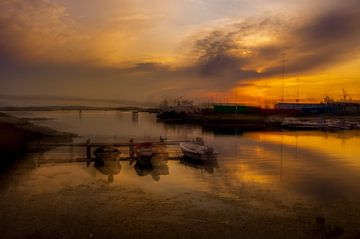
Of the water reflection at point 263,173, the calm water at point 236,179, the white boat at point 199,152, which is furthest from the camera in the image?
the white boat at point 199,152

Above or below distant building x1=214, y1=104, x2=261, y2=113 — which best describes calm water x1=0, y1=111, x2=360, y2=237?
below

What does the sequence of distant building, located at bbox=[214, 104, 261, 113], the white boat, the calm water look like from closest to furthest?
the calm water, the white boat, distant building, located at bbox=[214, 104, 261, 113]

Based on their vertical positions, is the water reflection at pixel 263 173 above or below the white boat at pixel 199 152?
below

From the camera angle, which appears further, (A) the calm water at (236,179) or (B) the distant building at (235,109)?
(B) the distant building at (235,109)

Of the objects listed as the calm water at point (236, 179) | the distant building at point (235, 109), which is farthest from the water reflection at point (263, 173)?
the distant building at point (235, 109)

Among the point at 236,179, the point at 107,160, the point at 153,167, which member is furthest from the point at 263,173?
the point at 107,160

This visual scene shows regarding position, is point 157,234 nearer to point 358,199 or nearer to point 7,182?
point 358,199

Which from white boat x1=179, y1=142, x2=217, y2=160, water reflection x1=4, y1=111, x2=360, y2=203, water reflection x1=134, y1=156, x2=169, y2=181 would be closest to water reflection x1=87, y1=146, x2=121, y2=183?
water reflection x1=4, y1=111, x2=360, y2=203

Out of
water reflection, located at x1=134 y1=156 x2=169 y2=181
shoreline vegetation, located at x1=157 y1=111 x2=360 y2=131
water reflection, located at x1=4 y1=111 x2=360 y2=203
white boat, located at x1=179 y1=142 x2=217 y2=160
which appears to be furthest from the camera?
shoreline vegetation, located at x1=157 y1=111 x2=360 y2=131

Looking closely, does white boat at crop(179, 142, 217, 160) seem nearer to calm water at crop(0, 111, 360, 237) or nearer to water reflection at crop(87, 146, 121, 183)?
calm water at crop(0, 111, 360, 237)

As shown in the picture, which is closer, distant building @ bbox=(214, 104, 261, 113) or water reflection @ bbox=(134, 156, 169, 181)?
water reflection @ bbox=(134, 156, 169, 181)

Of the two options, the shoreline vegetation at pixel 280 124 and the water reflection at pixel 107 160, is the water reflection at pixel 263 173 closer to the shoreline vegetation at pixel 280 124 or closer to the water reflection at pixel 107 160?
the water reflection at pixel 107 160

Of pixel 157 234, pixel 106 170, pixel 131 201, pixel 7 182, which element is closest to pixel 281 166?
pixel 106 170

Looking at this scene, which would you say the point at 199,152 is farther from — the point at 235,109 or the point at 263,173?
the point at 235,109
